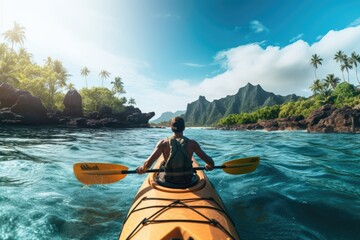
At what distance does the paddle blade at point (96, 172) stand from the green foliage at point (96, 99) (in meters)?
64.6

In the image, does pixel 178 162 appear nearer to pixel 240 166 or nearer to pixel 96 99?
pixel 240 166

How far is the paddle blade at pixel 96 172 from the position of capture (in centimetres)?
574

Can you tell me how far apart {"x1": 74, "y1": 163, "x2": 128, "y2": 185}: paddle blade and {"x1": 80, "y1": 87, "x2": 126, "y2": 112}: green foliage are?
64611 mm

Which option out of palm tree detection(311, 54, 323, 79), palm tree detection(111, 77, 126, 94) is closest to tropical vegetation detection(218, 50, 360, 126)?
palm tree detection(311, 54, 323, 79)

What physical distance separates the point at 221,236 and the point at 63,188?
5.92 metres

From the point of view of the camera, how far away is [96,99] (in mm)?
68312

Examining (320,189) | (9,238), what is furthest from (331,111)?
(9,238)

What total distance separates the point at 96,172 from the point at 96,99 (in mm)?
67079

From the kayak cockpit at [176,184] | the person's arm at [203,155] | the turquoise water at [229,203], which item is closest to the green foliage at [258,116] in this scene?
the turquoise water at [229,203]

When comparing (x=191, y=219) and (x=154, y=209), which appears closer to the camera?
(x=191, y=219)

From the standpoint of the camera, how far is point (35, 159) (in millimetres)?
10773

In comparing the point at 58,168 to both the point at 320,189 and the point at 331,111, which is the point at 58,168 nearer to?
the point at 320,189

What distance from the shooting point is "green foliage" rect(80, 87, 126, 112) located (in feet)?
217

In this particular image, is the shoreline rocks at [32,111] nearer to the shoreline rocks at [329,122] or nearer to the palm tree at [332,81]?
the shoreline rocks at [329,122]
